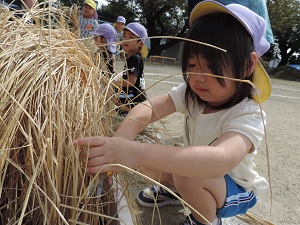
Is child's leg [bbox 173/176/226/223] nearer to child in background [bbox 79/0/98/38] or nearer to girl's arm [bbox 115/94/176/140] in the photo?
girl's arm [bbox 115/94/176/140]

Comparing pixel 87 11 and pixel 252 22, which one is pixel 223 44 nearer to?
pixel 252 22

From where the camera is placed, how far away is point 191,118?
1050 millimetres

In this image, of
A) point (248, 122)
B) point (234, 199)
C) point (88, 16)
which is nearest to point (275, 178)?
point (234, 199)

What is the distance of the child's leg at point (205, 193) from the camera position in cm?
86

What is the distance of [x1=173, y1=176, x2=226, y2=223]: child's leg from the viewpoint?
0.86 meters

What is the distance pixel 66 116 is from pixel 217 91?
0.40 metres

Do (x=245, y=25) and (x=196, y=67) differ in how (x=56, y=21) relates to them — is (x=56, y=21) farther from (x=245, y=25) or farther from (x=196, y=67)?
(x=245, y=25)

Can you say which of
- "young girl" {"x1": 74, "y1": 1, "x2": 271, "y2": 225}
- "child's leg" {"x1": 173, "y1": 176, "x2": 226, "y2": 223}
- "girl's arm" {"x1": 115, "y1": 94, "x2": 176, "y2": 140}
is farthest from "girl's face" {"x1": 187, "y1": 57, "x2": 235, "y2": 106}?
"child's leg" {"x1": 173, "y1": 176, "x2": 226, "y2": 223}

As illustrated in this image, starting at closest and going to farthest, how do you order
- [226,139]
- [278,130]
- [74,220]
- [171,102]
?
[74,220] → [226,139] → [171,102] → [278,130]

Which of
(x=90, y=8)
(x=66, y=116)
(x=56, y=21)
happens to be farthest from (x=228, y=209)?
(x=90, y=8)

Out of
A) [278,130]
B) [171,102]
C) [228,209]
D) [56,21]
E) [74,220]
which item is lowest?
[278,130]

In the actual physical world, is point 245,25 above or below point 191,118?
above

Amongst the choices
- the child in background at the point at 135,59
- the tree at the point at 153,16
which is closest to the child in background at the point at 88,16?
the child in background at the point at 135,59

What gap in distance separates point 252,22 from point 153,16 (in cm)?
1581
